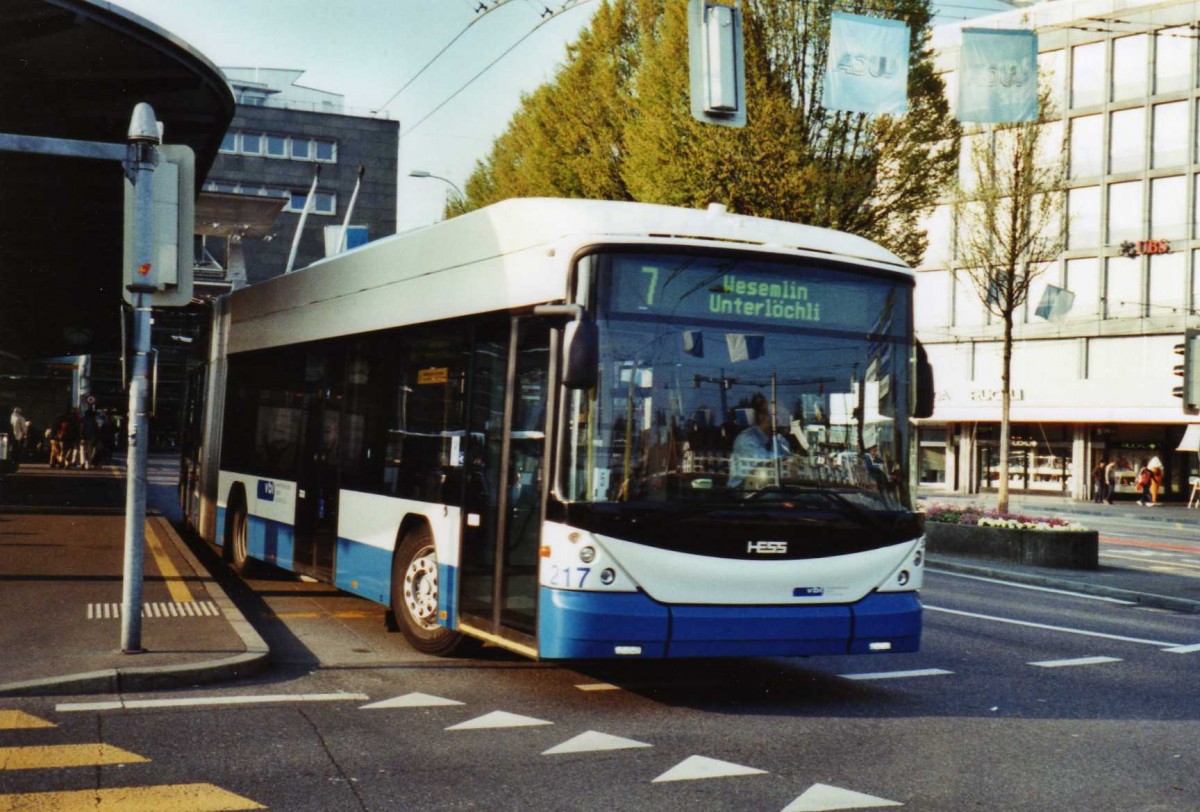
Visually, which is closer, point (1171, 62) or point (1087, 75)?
point (1171, 62)

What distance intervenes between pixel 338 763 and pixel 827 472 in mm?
3301

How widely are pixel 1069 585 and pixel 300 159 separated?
60775 mm

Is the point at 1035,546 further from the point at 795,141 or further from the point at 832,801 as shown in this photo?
the point at 832,801

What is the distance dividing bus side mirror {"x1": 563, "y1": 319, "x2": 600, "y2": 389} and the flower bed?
13.5 metres

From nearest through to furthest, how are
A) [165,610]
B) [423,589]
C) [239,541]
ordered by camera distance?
[423,589], [165,610], [239,541]

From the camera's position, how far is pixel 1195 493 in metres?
47.4

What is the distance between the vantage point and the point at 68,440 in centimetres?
3981

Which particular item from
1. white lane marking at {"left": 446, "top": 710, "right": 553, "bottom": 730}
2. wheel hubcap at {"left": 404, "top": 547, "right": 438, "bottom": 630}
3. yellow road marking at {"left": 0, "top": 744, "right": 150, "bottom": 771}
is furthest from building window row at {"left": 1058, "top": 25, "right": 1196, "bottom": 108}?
yellow road marking at {"left": 0, "top": 744, "right": 150, "bottom": 771}

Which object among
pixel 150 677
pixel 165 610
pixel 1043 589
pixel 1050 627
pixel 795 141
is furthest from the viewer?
pixel 795 141

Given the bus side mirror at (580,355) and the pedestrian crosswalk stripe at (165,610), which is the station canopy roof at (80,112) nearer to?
the pedestrian crosswalk stripe at (165,610)

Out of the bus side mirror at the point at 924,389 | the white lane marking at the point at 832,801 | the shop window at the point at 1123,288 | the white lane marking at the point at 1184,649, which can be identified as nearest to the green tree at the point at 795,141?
the white lane marking at the point at 1184,649

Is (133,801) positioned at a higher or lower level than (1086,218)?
lower

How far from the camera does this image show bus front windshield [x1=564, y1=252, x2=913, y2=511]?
7.70m

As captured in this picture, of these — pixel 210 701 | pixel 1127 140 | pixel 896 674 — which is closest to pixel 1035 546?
pixel 896 674
